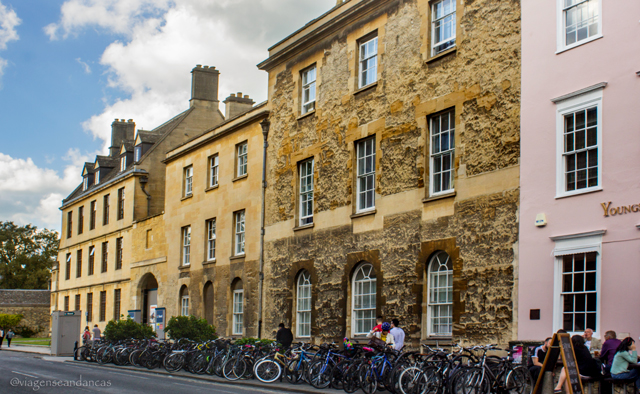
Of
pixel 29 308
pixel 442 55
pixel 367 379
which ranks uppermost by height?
pixel 442 55

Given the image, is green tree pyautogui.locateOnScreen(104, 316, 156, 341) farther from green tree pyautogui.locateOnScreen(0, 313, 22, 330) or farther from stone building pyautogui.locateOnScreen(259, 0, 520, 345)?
green tree pyautogui.locateOnScreen(0, 313, 22, 330)

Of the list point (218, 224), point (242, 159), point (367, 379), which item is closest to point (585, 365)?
point (367, 379)

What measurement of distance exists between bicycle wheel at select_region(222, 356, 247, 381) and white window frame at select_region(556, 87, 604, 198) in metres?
9.00

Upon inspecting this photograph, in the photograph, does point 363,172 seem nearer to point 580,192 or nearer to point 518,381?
point 580,192

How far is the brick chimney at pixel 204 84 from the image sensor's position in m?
45.0

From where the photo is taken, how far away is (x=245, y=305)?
28859 mm

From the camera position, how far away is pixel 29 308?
71375 mm

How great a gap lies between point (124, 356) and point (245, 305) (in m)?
4.64

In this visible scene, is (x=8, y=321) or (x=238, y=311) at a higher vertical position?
(x=238, y=311)

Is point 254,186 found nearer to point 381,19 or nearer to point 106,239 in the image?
point 381,19

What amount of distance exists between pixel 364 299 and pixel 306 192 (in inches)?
187

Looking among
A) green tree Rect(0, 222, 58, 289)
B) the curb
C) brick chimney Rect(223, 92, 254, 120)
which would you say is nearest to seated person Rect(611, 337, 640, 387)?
the curb

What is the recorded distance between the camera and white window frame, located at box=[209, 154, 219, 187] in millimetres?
32906

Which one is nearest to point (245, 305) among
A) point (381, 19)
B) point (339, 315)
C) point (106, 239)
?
point (339, 315)
